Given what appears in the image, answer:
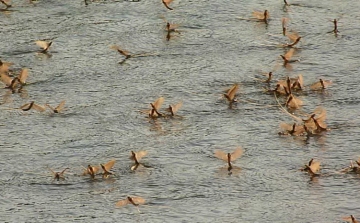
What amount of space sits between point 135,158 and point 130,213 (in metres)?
0.47

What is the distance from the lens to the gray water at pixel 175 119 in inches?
164

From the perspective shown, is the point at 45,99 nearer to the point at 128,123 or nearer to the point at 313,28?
the point at 128,123

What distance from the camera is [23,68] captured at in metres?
5.67

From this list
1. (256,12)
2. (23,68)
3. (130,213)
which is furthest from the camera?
(256,12)

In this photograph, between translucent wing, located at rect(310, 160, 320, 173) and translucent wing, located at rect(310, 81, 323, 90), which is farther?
translucent wing, located at rect(310, 81, 323, 90)

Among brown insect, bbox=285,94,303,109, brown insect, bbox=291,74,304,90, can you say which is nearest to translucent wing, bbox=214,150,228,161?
brown insect, bbox=285,94,303,109

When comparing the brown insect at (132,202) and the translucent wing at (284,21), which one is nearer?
the brown insect at (132,202)

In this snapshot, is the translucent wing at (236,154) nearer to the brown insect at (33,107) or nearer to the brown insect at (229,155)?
the brown insect at (229,155)

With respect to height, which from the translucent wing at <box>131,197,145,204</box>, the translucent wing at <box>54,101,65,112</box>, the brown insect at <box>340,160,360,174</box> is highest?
the brown insect at <box>340,160,360,174</box>

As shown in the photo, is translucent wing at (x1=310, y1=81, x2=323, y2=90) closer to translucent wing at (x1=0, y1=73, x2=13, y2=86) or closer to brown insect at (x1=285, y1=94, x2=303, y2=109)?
brown insect at (x1=285, y1=94, x2=303, y2=109)

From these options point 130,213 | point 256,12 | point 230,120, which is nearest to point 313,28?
point 256,12

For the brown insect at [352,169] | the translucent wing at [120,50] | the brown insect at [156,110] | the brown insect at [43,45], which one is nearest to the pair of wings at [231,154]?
the brown insect at [352,169]

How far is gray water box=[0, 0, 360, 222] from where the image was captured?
4.17m

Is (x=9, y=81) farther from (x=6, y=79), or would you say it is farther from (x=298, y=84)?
(x=298, y=84)
